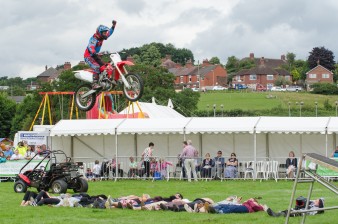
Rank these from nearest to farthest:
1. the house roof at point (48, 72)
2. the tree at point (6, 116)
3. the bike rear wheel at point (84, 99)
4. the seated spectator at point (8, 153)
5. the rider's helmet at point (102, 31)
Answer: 1. the rider's helmet at point (102, 31)
2. the bike rear wheel at point (84, 99)
3. the seated spectator at point (8, 153)
4. the tree at point (6, 116)
5. the house roof at point (48, 72)

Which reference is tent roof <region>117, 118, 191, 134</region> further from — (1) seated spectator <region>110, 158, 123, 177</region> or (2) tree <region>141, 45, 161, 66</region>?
(2) tree <region>141, 45, 161, 66</region>

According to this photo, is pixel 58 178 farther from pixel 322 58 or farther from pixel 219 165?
pixel 322 58

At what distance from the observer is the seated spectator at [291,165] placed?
23.0 metres

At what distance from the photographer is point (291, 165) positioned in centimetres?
2314

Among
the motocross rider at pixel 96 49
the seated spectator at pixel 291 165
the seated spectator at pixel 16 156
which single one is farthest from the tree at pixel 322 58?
the motocross rider at pixel 96 49

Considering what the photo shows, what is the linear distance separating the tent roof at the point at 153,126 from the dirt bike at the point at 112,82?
8.71 m

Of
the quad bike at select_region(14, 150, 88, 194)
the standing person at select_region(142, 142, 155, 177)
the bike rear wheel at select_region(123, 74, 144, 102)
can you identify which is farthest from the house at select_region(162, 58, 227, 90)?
the bike rear wheel at select_region(123, 74, 144, 102)

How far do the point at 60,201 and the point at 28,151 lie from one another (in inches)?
464

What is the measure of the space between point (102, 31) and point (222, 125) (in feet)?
34.0

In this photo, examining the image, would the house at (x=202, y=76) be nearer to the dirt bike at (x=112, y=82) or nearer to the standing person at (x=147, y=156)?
the standing person at (x=147, y=156)

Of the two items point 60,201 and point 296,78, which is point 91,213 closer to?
point 60,201

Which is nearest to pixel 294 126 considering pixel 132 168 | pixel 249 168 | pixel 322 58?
pixel 249 168

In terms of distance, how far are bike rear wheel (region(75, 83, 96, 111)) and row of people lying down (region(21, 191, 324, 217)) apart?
7.07 feet

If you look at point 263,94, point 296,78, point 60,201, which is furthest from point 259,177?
point 296,78
